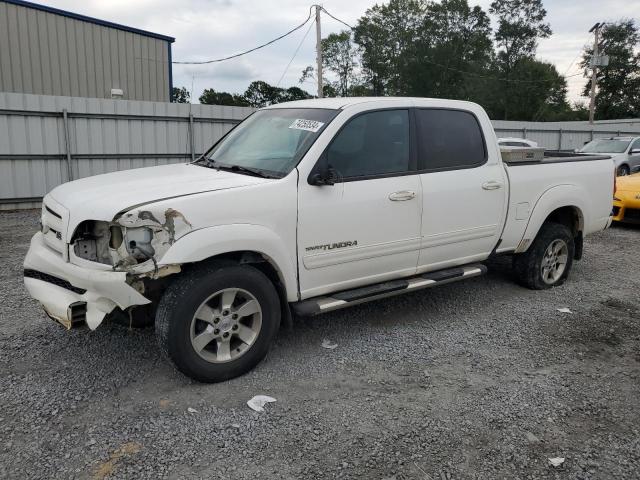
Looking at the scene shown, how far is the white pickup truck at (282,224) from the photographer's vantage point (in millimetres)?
3238

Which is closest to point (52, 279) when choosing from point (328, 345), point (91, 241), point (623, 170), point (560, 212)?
point (91, 241)

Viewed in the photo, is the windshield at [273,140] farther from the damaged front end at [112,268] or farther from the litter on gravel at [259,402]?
the litter on gravel at [259,402]

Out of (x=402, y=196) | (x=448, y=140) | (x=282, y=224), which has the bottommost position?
(x=282, y=224)

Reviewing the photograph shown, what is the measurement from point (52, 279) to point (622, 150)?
697 inches

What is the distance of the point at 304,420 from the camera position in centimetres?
312

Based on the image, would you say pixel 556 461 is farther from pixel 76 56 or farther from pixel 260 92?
pixel 260 92

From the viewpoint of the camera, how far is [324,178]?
3746 mm

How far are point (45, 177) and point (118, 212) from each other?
28.4 ft

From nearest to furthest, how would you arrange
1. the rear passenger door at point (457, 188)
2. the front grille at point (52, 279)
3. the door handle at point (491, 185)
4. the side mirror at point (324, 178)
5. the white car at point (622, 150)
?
the front grille at point (52, 279) → the side mirror at point (324, 178) → the rear passenger door at point (457, 188) → the door handle at point (491, 185) → the white car at point (622, 150)

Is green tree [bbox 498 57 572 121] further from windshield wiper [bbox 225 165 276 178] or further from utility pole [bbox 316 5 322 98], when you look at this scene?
windshield wiper [bbox 225 165 276 178]

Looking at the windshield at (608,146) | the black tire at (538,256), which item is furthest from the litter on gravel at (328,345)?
the windshield at (608,146)

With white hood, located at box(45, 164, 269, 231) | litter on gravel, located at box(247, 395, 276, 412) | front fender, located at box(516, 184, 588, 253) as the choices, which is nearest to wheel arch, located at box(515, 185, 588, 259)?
front fender, located at box(516, 184, 588, 253)

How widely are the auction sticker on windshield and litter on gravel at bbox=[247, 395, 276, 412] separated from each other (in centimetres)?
192

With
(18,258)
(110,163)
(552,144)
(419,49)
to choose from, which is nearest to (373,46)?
(419,49)
